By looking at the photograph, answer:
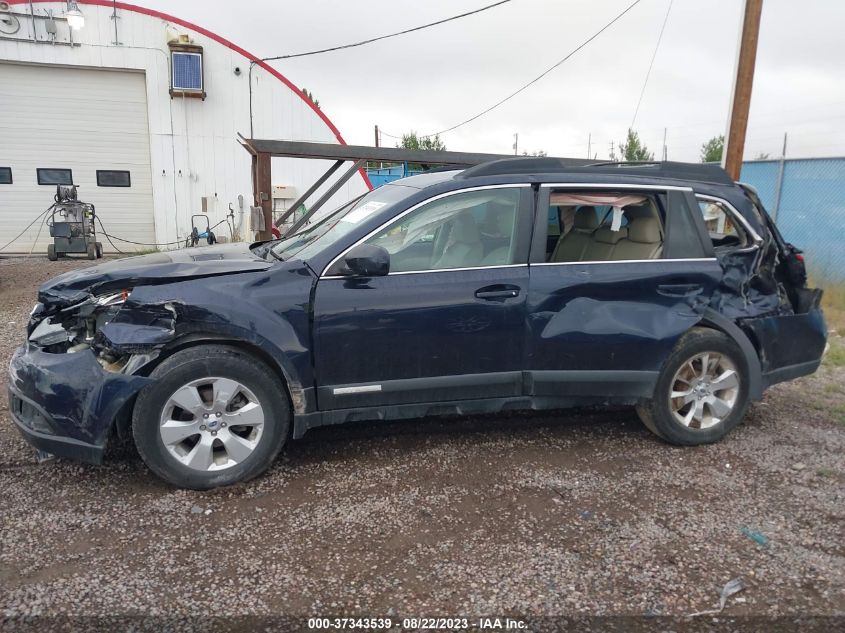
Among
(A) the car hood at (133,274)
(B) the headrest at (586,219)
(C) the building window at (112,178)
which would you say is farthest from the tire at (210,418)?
(C) the building window at (112,178)

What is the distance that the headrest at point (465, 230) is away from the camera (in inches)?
159

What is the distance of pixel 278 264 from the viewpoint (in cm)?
384

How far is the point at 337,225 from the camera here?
14.1ft

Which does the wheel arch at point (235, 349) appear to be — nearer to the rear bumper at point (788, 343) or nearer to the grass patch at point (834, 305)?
the rear bumper at point (788, 343)

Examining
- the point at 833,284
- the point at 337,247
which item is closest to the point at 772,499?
the point at 337,247

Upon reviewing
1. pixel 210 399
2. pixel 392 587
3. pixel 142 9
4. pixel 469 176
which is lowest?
pixel 392 587

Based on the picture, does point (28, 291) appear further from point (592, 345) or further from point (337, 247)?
point (592, 345)

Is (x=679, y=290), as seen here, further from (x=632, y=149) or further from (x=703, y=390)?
(x=632, y=149)

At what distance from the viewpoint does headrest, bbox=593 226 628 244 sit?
458 cm

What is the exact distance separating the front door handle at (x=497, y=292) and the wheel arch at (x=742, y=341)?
54.3 inches

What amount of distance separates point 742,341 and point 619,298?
3.25 ft

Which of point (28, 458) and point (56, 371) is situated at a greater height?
point (56, 371)

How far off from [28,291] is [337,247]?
27.7ft

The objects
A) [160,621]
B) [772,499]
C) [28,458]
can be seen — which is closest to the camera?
[160,621]
